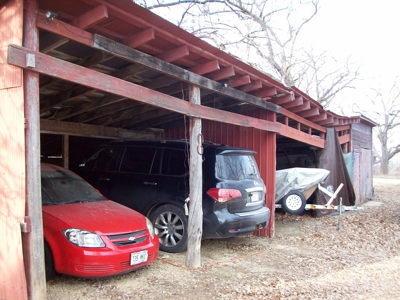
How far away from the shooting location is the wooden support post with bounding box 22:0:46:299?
3.52m

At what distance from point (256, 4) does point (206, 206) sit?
50.8 ft

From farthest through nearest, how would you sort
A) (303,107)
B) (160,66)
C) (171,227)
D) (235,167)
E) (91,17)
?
1. (303,107)
2. (235,167)
3. (171,227)
4. (160,66)
5. (91,17)

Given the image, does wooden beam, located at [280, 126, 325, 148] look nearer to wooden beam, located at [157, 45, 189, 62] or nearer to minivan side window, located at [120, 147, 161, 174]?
minivan side window, located at [120, 147, 161, 174]

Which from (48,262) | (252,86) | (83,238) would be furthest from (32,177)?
(252,86)

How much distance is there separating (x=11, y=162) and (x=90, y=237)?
4.50 ft

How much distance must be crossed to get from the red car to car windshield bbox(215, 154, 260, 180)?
1605 mm

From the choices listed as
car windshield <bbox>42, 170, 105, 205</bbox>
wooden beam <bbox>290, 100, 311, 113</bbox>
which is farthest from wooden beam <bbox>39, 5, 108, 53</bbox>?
wooden beam <bbox>290, 100, 311, 113</bbox>

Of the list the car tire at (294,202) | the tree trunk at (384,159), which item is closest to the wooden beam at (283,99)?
the car tire at (294,202)

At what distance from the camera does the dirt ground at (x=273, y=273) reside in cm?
454

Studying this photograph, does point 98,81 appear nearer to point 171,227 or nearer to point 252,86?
point 171,227

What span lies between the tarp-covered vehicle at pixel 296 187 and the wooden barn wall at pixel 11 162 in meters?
7.48

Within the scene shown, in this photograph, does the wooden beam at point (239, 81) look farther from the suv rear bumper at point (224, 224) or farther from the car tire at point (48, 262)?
the car tire at point (48, 262)

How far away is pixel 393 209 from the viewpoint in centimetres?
1241

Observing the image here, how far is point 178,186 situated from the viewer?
6.22 meters
